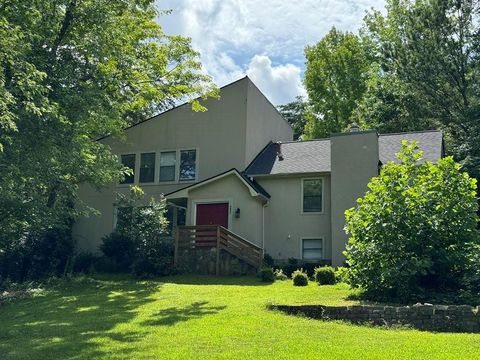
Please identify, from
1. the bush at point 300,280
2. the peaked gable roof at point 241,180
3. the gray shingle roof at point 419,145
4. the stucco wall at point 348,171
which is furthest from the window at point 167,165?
the bush at point 300,280

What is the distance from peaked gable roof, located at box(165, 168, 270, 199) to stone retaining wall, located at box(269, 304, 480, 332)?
960 cm

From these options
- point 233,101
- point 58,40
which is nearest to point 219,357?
point 58,40

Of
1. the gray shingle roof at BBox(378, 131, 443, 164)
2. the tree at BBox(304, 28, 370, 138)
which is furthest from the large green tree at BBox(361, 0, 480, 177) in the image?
the tree at BBox(304, 28, 370, 138)

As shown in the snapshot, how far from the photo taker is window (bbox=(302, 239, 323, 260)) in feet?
64.2

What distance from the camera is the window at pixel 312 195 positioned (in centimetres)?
1983

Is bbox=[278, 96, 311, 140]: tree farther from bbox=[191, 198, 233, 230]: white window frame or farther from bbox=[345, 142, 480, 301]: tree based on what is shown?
bbox=[345, 142, 480, 301]: tree

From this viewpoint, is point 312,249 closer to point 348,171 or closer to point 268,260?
point 268,260

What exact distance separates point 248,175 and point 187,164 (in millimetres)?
3447

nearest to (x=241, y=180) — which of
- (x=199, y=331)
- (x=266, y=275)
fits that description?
(x=266, y=275)

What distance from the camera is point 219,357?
6.89 metres

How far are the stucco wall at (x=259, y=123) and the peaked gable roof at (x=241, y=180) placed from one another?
172cm

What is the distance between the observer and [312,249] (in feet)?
64.6

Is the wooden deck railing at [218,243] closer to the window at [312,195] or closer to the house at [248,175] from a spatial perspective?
the house at [248,175]

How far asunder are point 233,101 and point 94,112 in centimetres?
882
